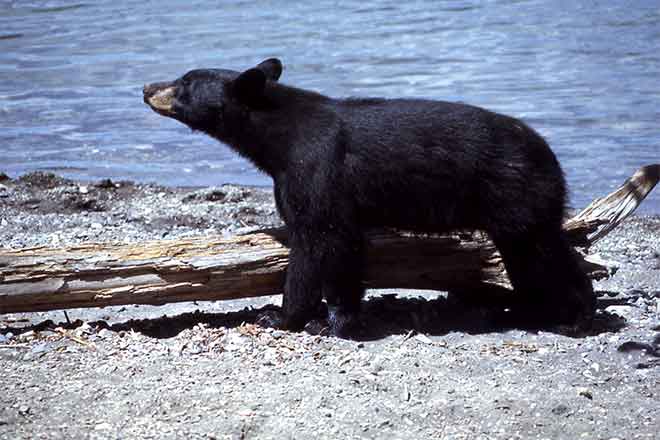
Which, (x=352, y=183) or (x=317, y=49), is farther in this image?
(x=317, y=49)

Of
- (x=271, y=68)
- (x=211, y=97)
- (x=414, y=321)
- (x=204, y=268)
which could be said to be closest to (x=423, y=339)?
(x=414, y=321)

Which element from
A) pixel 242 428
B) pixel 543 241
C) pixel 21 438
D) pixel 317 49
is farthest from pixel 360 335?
pixel 317 49

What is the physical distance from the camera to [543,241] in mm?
6281

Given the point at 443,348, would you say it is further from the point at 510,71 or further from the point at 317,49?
the point at 317,49

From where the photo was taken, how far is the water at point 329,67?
12320 mm

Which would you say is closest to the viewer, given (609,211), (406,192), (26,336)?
(26,336)

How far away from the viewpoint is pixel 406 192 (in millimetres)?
6289

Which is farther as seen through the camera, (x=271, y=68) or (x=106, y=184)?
(x=106, y=184)

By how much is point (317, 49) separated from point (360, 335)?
13379 mm

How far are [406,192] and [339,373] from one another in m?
1.30

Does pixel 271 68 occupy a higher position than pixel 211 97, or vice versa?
pixel 271 68

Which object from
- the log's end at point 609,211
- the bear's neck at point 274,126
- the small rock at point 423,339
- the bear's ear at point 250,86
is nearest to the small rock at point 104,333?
the bear's neck at point 274,126

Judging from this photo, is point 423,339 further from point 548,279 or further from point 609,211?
point 609,211

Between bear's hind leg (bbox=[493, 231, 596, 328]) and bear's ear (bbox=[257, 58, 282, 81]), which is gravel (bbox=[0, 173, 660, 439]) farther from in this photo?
bear's ear (bbox=[257, 58, 282, 81])
